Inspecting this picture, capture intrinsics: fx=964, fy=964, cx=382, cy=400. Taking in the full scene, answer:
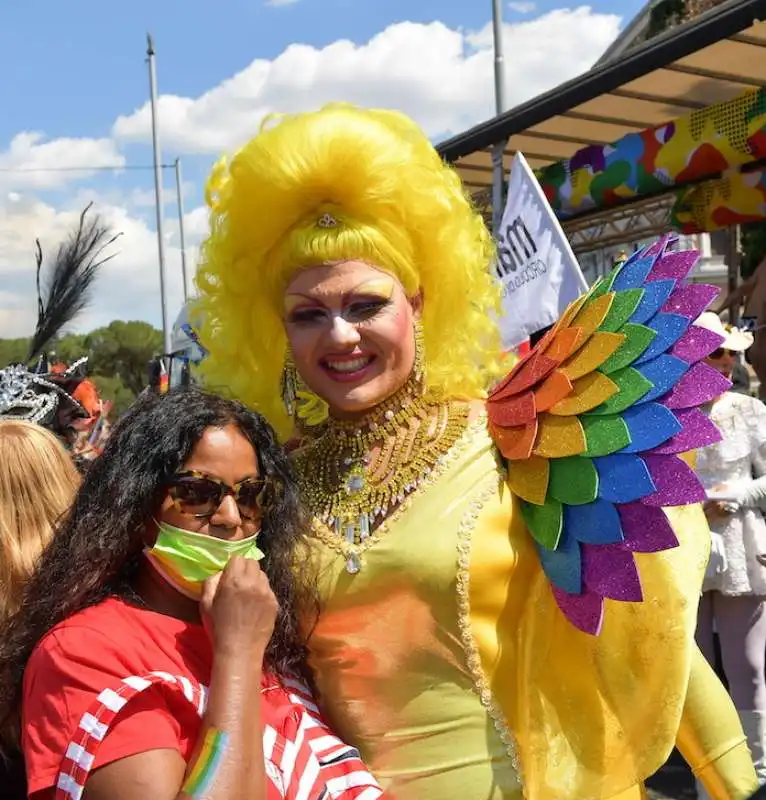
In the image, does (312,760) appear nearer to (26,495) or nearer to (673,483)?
(673,483)

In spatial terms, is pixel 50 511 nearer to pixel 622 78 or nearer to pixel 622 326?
pixel 622 326

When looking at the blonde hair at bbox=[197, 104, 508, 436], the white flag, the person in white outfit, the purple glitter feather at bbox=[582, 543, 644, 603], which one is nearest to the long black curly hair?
the blonde hair at bbox=[197, 104, 508, 436]

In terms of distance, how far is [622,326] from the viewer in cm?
157

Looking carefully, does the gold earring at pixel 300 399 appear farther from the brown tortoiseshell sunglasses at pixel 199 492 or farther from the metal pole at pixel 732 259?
the metal pole at pixel 732 259

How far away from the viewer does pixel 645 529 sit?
4.91ft

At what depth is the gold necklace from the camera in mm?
1733

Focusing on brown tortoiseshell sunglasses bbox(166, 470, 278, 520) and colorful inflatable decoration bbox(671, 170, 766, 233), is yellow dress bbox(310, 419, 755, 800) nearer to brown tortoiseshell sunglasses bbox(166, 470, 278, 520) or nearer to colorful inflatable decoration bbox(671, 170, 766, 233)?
brown tortoiseshell sunglasses bbox(166, 470, 278, 520)

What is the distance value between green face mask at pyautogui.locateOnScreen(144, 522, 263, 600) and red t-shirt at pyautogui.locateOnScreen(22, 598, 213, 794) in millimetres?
63

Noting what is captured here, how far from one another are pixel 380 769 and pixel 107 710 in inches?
22.0

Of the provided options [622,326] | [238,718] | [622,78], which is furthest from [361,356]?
[622,78]

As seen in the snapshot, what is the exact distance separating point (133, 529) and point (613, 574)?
0.76 meters

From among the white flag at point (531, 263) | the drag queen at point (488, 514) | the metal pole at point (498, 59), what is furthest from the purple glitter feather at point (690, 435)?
the metal pole at point (498, 59)

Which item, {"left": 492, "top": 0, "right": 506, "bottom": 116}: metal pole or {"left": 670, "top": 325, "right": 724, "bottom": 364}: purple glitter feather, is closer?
{"left": 670, "top": 325, "right": 724, "bottom": 364}: purple glitter feather

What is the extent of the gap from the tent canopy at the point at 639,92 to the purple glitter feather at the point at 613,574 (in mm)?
3154
